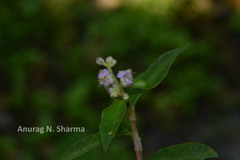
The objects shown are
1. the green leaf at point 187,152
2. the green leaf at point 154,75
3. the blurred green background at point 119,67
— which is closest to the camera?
the green leaf at point 187,152

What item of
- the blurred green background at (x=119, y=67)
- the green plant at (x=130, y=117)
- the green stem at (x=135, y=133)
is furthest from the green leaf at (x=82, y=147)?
the blurred green background at (x=119, y=67)

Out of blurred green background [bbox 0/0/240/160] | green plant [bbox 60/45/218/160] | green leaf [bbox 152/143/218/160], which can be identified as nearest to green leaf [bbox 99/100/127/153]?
green plant [bbox 60/45/218/160]

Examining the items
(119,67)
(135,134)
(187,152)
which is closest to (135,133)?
(135,134)

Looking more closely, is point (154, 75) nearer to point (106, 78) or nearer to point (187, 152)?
point (106, 78)

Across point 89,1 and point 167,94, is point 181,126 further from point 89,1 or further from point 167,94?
point 89,1

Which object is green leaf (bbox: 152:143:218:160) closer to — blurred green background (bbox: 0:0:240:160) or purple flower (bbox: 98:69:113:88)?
purple flower (bbox: 98:69:113:88)

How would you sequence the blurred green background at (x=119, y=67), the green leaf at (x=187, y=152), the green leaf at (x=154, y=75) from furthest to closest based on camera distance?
the blurred green background at (x=119, y=67) → the green leaf at (x=154, y=75) → the green leaf at (x=187, y=152)

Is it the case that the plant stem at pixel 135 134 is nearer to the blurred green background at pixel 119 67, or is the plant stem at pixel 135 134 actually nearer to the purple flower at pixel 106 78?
the purple flower at pixel 106 78

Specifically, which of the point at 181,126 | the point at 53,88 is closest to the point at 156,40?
the point at 181,126
